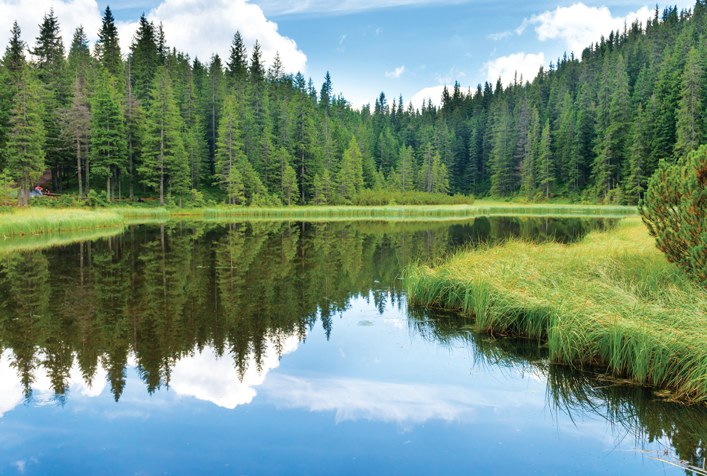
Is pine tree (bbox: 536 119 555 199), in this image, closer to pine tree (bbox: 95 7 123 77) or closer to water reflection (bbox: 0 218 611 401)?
water reflection (bbox: 0 218 611 401)

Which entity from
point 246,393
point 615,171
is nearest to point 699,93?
point 615,171

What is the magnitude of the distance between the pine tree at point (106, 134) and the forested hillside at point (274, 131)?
180mm

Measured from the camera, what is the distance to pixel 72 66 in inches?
2488

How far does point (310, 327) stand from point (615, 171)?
72.2 meters

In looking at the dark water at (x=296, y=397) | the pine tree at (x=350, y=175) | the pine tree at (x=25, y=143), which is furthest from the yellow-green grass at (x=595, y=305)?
the pine tree at (x=350, y=175)

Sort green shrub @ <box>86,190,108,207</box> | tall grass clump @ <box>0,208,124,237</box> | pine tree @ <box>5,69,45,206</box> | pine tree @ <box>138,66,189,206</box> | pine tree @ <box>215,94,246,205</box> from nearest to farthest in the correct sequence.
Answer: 1. tall grass clump @ <box>0,208,124,237</box>
2. pine tree @ <box>5,69,45,206</box>
3. green shrub @ <box>86,190,108,207</box>
4. pine tree @ <box>138,66,189,206</box>
5. pine tree @ <box>215,94,246,205</box>

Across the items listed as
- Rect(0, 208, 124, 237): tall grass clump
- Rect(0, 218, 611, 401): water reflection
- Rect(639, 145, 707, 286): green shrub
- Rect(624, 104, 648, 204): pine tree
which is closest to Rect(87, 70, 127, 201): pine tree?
Rect(0, 208, 124, 237): tall grass clump

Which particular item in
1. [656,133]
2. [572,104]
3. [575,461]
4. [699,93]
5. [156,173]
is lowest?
[575,461]

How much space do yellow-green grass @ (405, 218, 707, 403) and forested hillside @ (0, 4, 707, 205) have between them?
4432 cm

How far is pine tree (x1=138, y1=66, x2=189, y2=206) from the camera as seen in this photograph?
166ft

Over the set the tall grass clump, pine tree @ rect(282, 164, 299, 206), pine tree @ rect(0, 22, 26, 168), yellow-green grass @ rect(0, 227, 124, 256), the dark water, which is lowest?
the dark water

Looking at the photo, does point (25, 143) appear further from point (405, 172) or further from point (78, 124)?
point (405, 172)

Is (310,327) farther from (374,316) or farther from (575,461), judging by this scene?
(575,461)

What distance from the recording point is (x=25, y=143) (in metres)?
39.6
